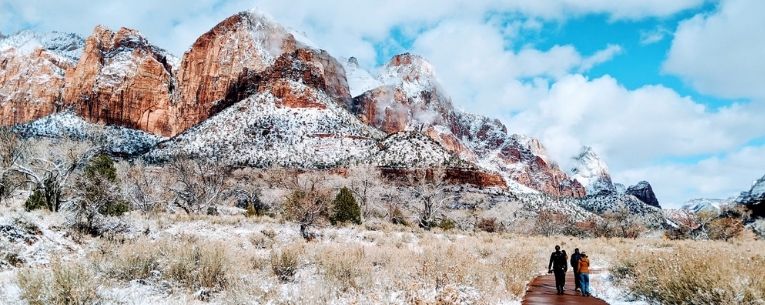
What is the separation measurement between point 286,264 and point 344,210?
27545 millimetres

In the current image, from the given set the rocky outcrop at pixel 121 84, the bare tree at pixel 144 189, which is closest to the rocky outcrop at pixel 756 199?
the bare tree at pixel 144 189

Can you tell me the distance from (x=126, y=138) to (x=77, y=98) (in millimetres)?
59717

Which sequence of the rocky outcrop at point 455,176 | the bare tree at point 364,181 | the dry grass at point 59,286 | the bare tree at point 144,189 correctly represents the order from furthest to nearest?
1. the rocky outcrop at point 455,176
2. the bare tree at point 364,181
3. the bare tree at point 144,189
4. the dry grass at point 59,286

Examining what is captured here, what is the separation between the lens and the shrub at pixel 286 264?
11625mm

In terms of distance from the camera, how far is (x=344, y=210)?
39438mm

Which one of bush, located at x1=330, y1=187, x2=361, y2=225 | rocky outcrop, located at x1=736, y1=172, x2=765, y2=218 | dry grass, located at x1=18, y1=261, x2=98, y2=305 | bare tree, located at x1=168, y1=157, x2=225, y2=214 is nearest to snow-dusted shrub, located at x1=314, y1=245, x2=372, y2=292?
dry grass, located at x1=18, y1=261, x2=98, y2=305

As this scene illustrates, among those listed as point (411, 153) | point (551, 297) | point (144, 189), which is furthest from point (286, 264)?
point (411, 153)

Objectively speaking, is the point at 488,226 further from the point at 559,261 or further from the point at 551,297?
the point at 551,297

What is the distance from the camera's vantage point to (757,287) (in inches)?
310

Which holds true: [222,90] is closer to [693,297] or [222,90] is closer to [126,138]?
[126,138]

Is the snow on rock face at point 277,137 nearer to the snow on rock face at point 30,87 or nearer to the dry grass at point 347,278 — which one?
the dry grass at point 347,278

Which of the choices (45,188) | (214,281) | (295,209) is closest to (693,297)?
(214,281)

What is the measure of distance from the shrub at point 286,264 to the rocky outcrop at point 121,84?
545 feet

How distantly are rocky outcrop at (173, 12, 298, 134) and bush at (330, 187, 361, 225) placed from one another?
13735 cm
